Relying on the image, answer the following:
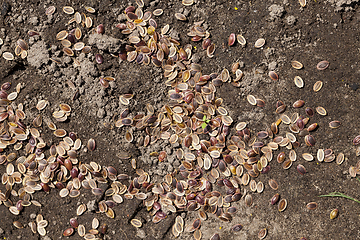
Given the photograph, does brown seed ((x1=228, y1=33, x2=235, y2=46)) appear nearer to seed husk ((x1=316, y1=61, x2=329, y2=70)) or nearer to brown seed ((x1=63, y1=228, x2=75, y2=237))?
seed husk ((x1=316, y1=61, x2=329, y2=70))

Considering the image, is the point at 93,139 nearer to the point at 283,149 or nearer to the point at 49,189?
the point at 49,189

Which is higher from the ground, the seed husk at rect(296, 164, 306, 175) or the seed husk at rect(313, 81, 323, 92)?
the seed husk at rect(313, 81, 323, 92)

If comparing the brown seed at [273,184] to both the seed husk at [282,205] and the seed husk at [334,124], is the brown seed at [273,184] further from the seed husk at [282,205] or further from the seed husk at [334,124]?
the seed husk at [334,124]

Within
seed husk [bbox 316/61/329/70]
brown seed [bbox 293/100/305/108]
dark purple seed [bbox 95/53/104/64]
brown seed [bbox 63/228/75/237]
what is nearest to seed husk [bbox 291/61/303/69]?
seed husk [bbox 316/61/329/70]

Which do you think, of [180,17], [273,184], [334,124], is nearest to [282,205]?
[273,184]

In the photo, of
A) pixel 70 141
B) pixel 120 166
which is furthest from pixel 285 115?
pixel 70 141

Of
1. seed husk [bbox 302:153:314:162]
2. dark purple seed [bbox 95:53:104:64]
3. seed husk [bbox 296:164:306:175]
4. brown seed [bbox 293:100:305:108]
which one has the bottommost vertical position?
seed husk [bbox 296:164:306:175]

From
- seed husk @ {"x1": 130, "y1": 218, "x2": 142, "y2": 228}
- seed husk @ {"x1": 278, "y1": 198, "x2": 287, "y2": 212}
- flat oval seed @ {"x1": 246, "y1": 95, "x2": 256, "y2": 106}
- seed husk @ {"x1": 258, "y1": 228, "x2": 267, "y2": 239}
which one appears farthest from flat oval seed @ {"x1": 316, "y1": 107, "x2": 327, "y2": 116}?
seed husk @ {"x1": 130, "y1": 218, "x2": 142, "y2": 228}

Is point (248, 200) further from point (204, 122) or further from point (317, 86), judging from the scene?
point (317, 86)
